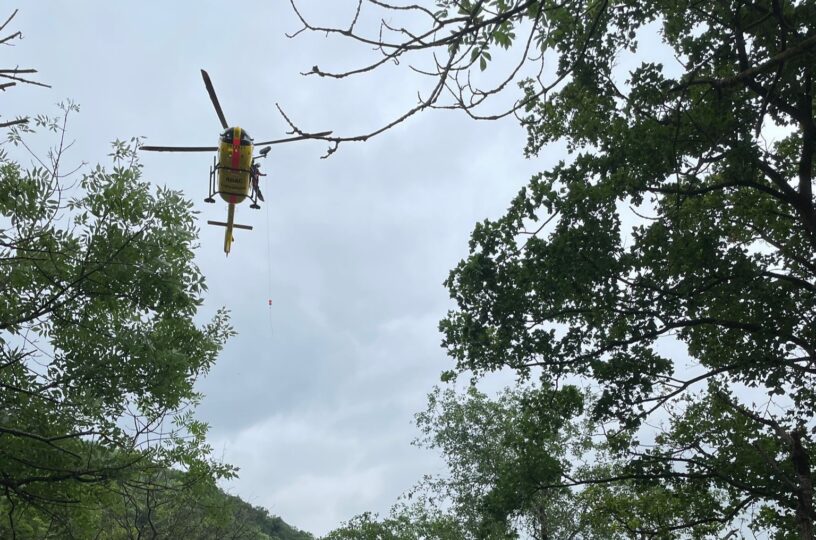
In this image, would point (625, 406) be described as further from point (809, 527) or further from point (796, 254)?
point (796, 254)

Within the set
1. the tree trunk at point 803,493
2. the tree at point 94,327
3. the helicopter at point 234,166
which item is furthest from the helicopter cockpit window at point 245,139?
the tree trunk at point 803,493

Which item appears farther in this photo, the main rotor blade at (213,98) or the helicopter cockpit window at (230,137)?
the helicopter cockpit window at (230,137)

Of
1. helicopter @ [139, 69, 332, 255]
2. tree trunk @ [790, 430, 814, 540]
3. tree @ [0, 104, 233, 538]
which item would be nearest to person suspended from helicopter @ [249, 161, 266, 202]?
helicopter @ [139, 69, 332, 255]

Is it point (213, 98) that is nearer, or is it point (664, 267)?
point (664, 267)

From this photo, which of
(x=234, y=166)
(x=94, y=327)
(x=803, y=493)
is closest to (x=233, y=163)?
(x=234, y=166)

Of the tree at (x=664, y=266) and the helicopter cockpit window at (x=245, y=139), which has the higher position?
the helicopter cockpit window at (x=245, y=139)

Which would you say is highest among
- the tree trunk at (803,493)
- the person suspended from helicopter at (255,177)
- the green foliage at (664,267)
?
the person suspended from helicopter at (255,177)

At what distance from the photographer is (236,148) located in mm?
15430

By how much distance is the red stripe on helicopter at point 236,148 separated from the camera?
15.4 metres

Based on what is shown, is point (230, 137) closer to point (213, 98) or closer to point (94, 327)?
→ point (213, 98)

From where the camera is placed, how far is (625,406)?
33.8ft

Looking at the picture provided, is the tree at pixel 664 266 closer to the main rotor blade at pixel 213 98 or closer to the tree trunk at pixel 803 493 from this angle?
the tree trunk at pixel 803 493

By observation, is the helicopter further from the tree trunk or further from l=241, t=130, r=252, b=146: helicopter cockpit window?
the tree trunk

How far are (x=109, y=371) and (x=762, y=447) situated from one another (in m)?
9.78
